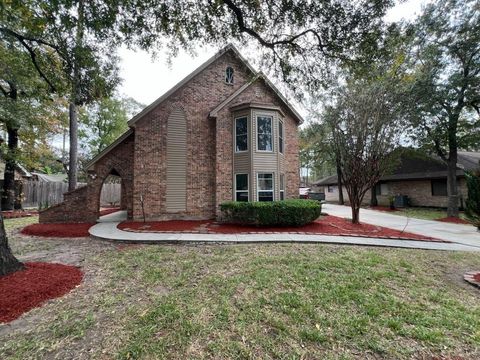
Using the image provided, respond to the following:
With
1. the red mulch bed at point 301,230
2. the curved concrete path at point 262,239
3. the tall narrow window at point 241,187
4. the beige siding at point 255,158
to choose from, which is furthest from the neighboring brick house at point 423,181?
the tall narrow window at point 241,187

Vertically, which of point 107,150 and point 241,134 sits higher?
point 241,134

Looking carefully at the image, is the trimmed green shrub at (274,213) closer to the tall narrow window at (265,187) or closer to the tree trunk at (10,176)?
the tall narrow window at (265,187)

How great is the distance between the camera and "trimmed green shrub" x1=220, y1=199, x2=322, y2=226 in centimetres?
909

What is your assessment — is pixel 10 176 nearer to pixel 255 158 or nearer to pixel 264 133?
pixel 255 158

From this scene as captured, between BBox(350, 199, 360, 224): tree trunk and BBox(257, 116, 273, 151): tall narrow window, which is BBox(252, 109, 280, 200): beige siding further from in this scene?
BBox(350, 199, 360, 224): tree trunk

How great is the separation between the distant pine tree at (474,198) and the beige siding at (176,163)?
33.0 ft

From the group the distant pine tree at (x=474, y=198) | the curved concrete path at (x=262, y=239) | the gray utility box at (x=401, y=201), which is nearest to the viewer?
the distant pine tree at (x=474, y=198)

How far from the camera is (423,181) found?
19016mm

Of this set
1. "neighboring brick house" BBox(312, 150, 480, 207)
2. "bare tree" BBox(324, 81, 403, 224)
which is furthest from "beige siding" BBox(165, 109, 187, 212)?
"neighboring brick house" BBox(312, 150, 480, 207)

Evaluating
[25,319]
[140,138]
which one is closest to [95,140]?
[140,138]

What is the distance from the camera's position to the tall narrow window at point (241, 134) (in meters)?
11.2

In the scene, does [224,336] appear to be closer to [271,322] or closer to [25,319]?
[271,322]

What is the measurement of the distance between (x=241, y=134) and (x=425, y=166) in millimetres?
18348

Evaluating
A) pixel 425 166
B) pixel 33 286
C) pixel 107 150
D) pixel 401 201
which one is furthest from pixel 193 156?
pixel 425 166
